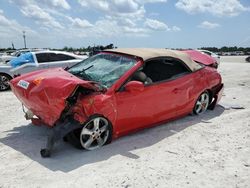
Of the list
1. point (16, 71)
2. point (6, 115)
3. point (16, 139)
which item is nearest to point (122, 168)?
point (16, 139)

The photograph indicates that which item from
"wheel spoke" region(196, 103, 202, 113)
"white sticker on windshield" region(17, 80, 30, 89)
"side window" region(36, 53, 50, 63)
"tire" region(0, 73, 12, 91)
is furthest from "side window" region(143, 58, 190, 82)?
"tire" region(0, 73, 12, 91)

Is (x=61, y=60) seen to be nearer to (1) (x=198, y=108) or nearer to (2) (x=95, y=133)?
(1) (x=198, y=108)

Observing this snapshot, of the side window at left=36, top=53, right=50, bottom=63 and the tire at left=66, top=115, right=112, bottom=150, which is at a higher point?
the side window at left=36, top=53, right=50, bottom=63

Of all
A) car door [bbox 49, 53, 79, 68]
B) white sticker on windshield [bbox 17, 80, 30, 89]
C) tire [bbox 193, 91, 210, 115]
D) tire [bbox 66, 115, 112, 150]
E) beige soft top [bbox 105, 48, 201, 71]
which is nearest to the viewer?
tire [bbox 66, 115, 112, 150]

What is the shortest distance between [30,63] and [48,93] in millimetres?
7099

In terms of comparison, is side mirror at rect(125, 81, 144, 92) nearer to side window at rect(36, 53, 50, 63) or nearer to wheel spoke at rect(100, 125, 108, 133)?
wheel spoke at rect(100, 125, 108, 133)

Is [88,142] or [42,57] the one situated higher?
[42,57]

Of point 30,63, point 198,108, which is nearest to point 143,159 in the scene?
point 198,108

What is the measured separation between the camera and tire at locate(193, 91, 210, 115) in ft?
21.8

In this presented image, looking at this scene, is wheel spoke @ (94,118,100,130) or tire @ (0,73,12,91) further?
tire @ (0,73,12,91)

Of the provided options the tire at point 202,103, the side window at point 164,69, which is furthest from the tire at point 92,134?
the tire at point 202,103

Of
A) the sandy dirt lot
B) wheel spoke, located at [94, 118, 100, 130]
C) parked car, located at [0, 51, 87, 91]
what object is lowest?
the sandy dirt lot

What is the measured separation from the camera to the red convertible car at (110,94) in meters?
4.29

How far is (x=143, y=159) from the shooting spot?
4.29m
